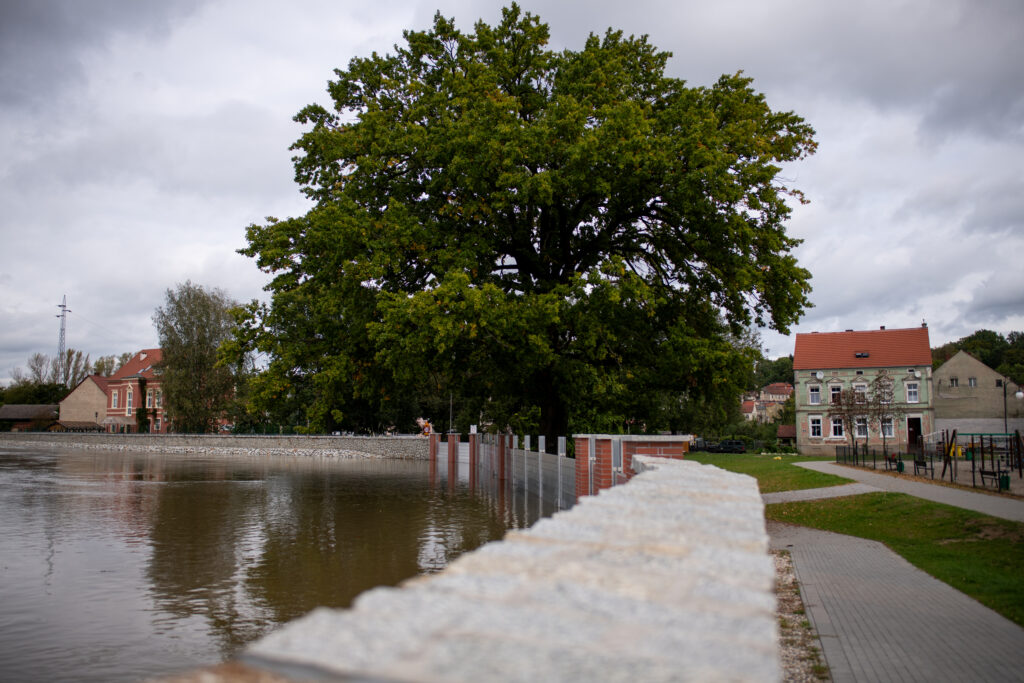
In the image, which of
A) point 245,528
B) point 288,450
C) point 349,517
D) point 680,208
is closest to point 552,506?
point 349,517

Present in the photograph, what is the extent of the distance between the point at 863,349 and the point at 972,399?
30.4 feet

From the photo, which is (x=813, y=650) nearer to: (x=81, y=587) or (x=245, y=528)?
(x=81, y=587)

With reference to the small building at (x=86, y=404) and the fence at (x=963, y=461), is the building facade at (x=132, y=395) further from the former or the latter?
the fence at (x=963, y=461)

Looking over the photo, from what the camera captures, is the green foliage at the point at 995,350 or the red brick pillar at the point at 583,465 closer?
the red brick pillar at the point at 583,465

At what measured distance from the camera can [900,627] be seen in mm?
7047

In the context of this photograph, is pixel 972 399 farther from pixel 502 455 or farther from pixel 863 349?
pixel 502 455

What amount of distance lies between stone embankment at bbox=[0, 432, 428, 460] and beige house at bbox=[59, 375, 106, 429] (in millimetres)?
27527

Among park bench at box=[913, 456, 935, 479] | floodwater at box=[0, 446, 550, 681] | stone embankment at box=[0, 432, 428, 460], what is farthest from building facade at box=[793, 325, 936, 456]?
floodwater at box=[0, 446, 550, 681]

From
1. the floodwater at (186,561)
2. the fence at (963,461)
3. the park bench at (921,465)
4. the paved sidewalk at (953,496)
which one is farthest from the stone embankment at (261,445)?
the paved sidewalk at (953,496)

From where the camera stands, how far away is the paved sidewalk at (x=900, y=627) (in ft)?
18.9

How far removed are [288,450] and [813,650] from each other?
51.3 metres

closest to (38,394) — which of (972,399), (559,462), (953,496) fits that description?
(559,462)

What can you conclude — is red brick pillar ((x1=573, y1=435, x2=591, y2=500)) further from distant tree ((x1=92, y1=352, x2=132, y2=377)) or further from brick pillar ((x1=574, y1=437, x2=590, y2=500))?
distant tree ((x1=92, y1=352, x2=132, y2=377))

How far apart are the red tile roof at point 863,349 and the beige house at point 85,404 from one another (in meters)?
82.0
